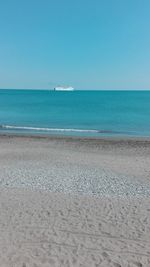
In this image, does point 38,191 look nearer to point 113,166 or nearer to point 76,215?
point 76,215

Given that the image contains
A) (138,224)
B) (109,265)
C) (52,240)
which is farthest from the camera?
(138,224)

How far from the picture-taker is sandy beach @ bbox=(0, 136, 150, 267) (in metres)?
6.09

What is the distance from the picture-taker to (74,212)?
323 inches

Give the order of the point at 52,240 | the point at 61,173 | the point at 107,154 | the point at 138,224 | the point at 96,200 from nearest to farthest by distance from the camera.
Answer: the point at 52,240, the point at 138,224, the point at 96,200, the point at 61,173, the point at 107,154

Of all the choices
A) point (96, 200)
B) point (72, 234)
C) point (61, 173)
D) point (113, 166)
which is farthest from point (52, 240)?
point (113, 166)

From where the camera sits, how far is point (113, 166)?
14492 mm

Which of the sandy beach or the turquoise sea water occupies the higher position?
the turquoise sea water

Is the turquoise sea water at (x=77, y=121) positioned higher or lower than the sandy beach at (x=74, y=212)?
higher

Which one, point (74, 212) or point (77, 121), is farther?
point (77, 121)

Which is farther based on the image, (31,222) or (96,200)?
(96,200)

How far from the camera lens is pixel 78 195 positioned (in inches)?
382

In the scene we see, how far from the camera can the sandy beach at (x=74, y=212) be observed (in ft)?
20.0

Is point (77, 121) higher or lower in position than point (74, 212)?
higher

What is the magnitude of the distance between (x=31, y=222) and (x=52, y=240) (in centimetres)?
106
